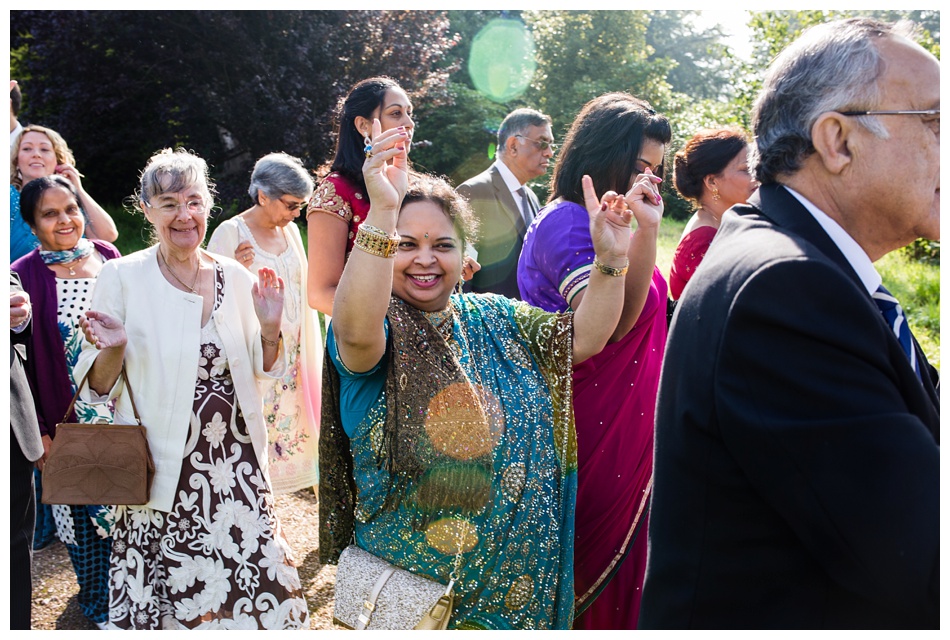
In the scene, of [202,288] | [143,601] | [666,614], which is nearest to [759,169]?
[666,614]

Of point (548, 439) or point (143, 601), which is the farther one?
point (143, 601)

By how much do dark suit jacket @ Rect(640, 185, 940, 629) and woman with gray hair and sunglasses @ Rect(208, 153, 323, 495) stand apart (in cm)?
375

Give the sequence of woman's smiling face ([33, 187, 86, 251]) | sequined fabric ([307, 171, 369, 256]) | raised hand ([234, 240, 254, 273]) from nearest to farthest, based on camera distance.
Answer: sequined fabric ([307, 171, 369, 256]) → woman's smiling face ([33, 187, 86, 251]) → raised hand ([234, 240, 254, 273])

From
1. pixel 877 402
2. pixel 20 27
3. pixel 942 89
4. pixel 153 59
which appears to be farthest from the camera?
pixel 20 27

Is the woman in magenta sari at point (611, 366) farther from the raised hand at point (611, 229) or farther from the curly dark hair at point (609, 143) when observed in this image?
the raised hand at point (611, 229)

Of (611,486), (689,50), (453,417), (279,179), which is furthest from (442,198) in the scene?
(689,50)

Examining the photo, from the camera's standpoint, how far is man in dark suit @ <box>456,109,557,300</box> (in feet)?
14.2

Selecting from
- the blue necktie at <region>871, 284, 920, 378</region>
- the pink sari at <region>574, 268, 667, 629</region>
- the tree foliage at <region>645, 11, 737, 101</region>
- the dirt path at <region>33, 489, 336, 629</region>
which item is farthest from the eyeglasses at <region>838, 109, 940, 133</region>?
the tree foliage at <region>645, 11, 737, 101</region>

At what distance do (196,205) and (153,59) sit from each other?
34.6ft

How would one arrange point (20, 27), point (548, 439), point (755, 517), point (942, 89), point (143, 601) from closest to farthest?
point (755, 517)
point (942, 89)
point (548, 439)
point (143, 601)
point (20, 27)

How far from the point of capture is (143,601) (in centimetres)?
344

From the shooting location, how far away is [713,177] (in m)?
3.84

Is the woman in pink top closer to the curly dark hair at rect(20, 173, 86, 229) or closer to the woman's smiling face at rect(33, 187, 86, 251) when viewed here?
the woman's smiling face at rect(33, 187, 86, 251)

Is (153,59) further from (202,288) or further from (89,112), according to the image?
(202,288)
